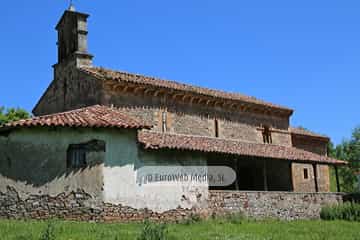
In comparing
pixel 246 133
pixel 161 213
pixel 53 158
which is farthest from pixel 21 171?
pixel 246 133

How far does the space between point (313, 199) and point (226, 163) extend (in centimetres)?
467

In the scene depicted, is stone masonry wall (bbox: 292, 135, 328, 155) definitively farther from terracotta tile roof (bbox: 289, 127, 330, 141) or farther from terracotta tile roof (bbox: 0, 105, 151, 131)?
terracotta tile roof (bbox: 0, 105, 151, 131)

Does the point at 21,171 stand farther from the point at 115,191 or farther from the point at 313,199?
the point at 313,199

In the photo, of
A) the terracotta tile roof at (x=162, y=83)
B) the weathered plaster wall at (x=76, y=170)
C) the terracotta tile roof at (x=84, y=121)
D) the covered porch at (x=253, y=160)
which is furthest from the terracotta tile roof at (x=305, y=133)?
the terracotta tile roof at (x=84, y=121)

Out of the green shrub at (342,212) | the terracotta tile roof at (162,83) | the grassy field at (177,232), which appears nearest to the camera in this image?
the grassy field at (177,232)

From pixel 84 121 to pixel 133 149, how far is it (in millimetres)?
2088

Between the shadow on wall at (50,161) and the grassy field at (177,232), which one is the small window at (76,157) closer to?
the shadow on wall at (50,161)

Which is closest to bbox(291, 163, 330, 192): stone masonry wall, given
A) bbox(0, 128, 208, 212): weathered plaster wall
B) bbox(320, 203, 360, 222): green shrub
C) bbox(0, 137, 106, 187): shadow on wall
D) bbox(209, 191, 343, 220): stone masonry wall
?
bbox(209, 191, 343, 220): stone masonry wall

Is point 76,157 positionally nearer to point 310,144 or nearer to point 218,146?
point 218,146

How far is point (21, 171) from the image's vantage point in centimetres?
1510

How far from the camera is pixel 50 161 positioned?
14.9 metres

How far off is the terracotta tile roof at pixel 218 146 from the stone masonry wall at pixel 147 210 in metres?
1.83

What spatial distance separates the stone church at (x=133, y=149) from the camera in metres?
14.8

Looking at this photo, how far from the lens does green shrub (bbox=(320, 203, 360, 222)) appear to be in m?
20.2
